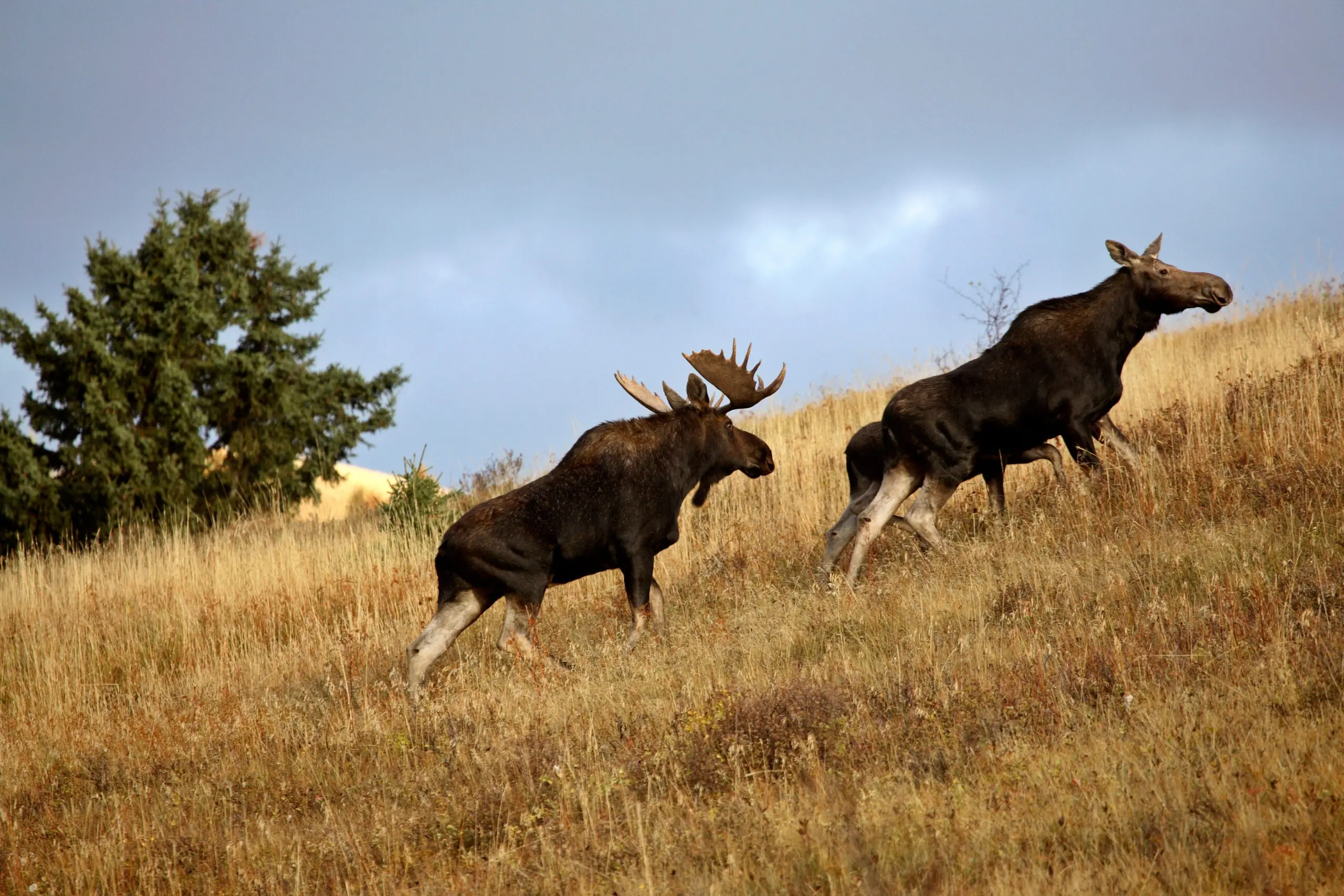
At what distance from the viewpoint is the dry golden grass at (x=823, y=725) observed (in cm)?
455

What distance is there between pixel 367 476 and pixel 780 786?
2876cm

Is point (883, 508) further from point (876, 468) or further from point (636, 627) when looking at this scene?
point (636, 627)

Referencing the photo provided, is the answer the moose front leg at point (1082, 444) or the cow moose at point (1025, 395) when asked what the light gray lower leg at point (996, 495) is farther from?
the moose front leg at point (1082, 444)

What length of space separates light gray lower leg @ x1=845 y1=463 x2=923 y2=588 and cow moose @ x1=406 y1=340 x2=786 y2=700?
3.64 feet

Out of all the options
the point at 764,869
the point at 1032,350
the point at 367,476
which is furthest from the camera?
the point at 367,476

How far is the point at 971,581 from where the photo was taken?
842 centimetres

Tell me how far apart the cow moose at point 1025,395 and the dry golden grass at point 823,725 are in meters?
0.55

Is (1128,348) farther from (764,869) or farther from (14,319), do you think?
(14,319)

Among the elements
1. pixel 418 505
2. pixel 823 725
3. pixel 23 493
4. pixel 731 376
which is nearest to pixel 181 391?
pixel 23 493

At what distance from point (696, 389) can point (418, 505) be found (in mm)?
7777

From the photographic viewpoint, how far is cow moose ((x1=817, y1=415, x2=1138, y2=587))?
32.9 ft

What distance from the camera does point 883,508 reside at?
9.84 m

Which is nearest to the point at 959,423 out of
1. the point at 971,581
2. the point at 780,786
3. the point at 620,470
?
the point at 971,581

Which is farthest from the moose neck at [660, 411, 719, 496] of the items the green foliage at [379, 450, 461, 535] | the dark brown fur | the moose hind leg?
the green foliage at [379, 450, 461, 535]
